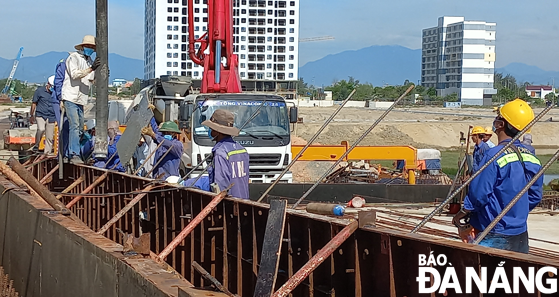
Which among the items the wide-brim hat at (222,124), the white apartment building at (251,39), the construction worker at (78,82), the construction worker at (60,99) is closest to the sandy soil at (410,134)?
the construction worker at (60,99)

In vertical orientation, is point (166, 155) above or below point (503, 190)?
below

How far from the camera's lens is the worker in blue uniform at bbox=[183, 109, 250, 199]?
23.2ft

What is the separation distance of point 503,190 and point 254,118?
8903 millimetres

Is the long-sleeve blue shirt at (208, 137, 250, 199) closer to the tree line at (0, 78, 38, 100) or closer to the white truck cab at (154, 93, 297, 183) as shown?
the white truck cab at (154, 93, 297, 183)

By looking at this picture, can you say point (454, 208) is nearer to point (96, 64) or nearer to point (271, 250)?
point (96, 64)

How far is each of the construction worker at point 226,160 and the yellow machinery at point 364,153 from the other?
31.8 feet

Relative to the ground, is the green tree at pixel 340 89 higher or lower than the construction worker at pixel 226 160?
higher

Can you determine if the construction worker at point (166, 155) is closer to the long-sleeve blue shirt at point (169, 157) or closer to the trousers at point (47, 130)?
the long-sleeve blue shirt at point (169, 157)

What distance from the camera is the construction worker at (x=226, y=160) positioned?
7082 millimetres

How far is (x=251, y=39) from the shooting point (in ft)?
401

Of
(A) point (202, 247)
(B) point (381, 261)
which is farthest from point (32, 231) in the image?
(B) point (381, 261)

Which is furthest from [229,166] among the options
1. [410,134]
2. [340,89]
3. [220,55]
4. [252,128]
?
[340,89]

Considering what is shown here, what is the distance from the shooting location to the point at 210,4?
16.7 meters

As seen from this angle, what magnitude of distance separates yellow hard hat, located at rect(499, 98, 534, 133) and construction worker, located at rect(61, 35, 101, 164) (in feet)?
19.8
